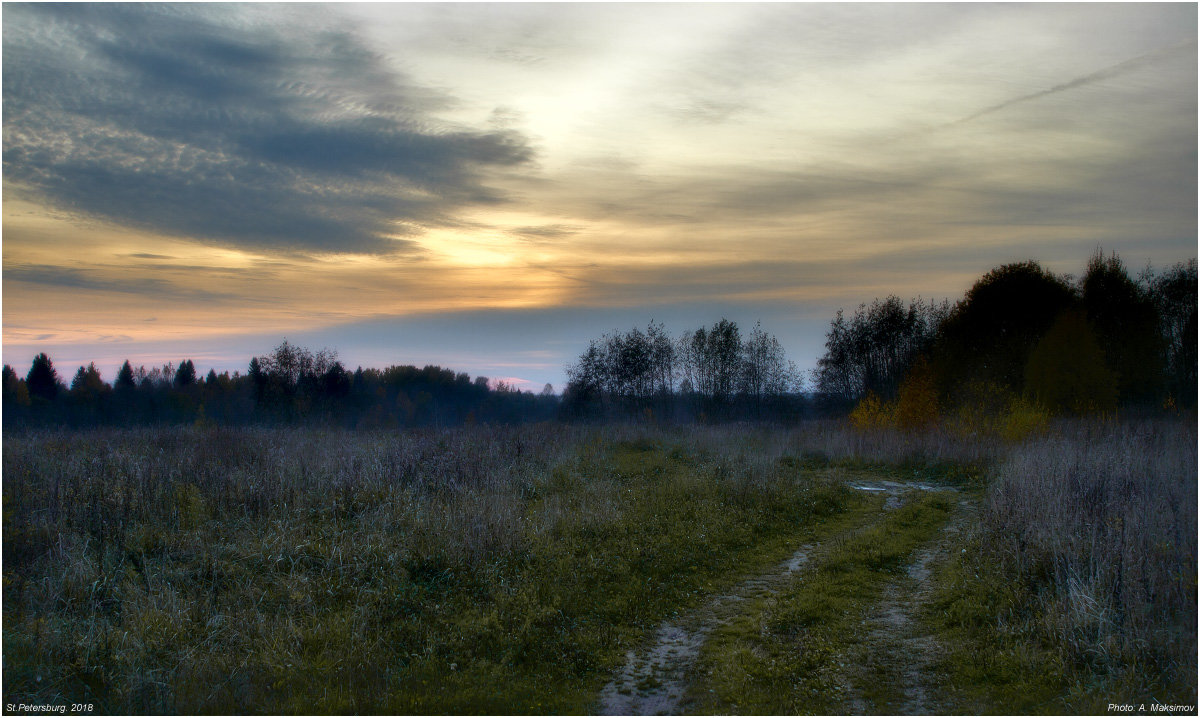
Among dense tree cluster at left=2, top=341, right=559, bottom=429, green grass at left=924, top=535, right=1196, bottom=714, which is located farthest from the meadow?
dense tree cluster at left=2, top=341, right=559, bottom=429

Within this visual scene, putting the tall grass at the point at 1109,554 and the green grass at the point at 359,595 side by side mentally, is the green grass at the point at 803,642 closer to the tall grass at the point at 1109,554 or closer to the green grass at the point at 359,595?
the green grass at the point at 359,595

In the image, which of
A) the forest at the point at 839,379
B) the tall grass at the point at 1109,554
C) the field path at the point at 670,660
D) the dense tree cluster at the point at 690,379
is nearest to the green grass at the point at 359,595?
the field path at the point at 670,660

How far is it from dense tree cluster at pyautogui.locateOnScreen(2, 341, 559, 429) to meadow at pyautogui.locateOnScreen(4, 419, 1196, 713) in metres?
25.3

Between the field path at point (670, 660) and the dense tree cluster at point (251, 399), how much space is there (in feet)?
94.9

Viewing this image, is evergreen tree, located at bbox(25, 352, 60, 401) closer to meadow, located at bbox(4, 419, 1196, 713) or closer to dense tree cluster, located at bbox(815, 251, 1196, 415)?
meadow, located at bbox(4, 419, 1196, 713)

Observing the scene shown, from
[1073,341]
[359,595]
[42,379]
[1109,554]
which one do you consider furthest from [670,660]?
[42,379]

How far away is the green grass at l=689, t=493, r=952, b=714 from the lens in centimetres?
548

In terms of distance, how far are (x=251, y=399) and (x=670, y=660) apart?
202 feet

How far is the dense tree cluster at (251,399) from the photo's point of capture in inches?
1822

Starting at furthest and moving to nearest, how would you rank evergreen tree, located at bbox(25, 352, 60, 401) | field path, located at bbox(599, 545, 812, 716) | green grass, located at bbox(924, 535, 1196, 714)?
evergreen tree, located at bbox(25, 352, 60, 401) → field path, located at bbox(599, 545, 812, 716) → green grass, located at bbox(924, 535, 1196, 714)

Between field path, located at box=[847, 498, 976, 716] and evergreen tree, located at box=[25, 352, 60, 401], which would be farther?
evergreen tree, located at box=[25, 352, 60, 401]

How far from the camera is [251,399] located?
58375 mm

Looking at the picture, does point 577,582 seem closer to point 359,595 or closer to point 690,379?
point 359,595

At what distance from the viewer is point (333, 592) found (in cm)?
729
